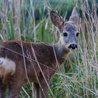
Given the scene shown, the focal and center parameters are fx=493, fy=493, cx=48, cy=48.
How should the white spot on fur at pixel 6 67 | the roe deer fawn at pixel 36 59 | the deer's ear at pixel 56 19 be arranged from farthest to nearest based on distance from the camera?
the deer's ear at pixel 56 19 → the roe deer fawn at pixel 36 59 → the white spot on fur at pixel 6 67

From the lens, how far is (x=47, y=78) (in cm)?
638

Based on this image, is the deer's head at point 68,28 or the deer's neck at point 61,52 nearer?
the deer's head at point 68,28

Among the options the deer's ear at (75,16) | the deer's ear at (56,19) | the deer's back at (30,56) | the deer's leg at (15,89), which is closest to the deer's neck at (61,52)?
the deer's back at (30,56)

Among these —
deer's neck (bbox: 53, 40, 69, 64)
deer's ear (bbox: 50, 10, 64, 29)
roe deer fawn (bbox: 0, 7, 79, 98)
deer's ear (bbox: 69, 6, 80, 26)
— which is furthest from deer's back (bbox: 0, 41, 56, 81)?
deer's ear (bbox: 69, 6, 80, 26)

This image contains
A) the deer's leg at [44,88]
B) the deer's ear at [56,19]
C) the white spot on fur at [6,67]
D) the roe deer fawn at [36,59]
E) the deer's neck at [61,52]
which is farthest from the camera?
the deer's neck at [61,52]

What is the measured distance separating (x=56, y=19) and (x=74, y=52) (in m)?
0.55

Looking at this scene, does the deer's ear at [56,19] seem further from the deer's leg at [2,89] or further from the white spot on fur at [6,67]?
the deer's leg at [2,89]

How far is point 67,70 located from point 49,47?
580 mm

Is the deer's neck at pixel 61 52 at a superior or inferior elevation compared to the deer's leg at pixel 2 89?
superior

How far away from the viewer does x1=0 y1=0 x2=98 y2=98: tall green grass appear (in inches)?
245

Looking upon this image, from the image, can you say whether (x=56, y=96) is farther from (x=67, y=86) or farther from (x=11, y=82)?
(x=11, y=82)

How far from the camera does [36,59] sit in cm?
600

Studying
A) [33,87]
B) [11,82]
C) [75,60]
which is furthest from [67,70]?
[11,82]

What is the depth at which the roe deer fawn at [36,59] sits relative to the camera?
19.5ft
